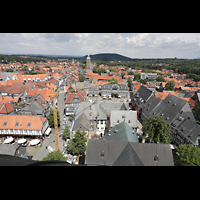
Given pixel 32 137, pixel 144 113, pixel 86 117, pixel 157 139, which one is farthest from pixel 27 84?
pixel 157 139

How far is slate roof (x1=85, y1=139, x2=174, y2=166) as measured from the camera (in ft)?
53.3

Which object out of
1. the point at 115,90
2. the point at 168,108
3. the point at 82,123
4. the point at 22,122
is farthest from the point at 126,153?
the point at 115,90

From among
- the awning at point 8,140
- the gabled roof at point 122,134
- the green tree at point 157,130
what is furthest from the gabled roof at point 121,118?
the awning at point 8,140

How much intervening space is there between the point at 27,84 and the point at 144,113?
5106 cm

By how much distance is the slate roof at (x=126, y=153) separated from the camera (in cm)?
1625

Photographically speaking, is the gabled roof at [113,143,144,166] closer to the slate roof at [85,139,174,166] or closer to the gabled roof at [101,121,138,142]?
the slate roof at [85,139,174,166]

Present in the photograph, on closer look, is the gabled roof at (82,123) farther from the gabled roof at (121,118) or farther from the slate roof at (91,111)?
the gabled roof at (121,118)

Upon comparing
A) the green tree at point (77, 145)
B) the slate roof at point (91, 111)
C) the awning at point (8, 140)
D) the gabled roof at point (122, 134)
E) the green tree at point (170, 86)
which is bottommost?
the awning at point (8, 140)

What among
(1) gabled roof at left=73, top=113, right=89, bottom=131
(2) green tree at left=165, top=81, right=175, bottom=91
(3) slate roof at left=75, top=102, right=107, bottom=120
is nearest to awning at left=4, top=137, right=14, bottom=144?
(1) gabled roof at left=73, top=113, right=89, bottom=131

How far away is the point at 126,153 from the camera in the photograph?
56.2ft

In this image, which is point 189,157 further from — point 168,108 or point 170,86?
point 170,86
